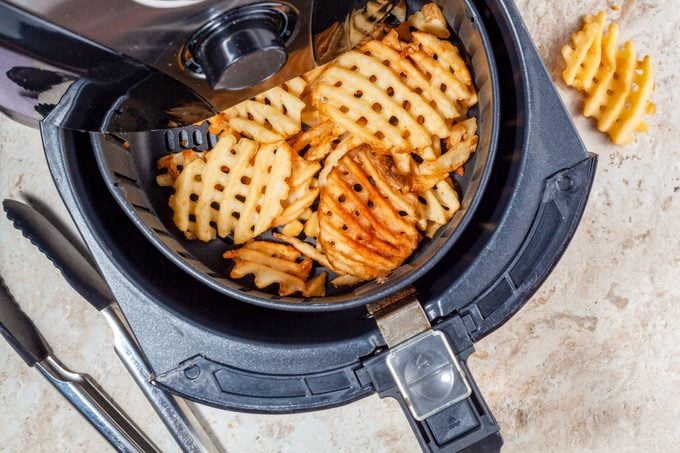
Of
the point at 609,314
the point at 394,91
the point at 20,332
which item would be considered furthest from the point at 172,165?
the point at 609,314

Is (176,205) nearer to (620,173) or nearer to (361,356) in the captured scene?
(361,356)

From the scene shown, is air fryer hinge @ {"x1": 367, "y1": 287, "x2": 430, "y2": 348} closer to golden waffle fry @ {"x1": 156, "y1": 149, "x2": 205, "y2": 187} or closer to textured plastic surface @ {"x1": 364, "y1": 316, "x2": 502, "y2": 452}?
textured plastic surface @ {"x1": 364, "y1": 316, "x2": 502, "y2": 452}

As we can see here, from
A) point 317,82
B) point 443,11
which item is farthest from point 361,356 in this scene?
point 443,11

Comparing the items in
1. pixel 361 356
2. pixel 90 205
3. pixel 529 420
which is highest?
pixel 90 205

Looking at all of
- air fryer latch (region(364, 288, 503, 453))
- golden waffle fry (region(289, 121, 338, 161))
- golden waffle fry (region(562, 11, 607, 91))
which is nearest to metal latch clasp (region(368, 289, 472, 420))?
air fryer latch (region(364, 288, 503, 453))

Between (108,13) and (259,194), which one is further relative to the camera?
(259,194)

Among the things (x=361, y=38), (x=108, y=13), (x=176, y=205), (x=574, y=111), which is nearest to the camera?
(x=108, y=13)

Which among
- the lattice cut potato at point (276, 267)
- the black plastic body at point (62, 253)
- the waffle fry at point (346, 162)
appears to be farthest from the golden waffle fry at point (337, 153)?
the black plastic body at point (62, 253)

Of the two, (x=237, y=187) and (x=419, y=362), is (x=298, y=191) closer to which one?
(x=237, y=187)
